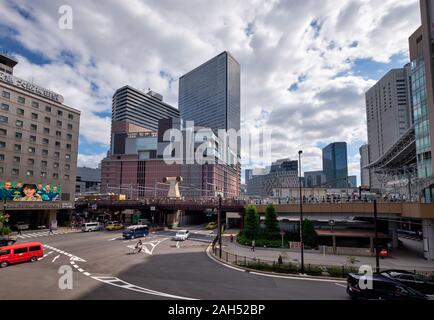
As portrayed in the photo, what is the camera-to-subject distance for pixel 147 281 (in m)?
18.4

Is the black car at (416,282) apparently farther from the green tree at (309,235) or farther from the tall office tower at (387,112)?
the tall office tower at (387,112)

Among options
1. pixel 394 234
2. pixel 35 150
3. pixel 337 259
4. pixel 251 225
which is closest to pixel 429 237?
pixel 394 234

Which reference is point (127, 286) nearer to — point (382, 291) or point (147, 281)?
point (147, 281)

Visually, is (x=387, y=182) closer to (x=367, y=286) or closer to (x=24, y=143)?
(x=367, y=286)

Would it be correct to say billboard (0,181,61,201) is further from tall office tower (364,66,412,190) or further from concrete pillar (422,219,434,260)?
tall office tower (364,66,412,190)

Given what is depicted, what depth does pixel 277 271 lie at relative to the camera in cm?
2194

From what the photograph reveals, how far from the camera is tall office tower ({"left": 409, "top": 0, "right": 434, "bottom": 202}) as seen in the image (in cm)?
4062

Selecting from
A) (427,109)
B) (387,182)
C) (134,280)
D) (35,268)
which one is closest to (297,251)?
(134,280)

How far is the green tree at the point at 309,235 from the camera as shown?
36844 mm

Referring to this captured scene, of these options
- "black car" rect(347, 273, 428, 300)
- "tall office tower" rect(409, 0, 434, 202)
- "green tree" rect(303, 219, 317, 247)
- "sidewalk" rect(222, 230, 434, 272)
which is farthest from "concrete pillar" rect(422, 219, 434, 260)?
"black car" rect(347, 273, 428, 300)

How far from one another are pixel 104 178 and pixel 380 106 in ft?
658

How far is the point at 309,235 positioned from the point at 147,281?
1052 inches

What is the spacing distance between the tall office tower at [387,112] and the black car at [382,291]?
512ft

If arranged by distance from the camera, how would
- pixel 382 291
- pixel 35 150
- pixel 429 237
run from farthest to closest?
pixel 35 150 → pixel 429 237 → pixel 382 291
